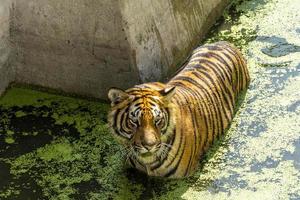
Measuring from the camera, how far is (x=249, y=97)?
503 cm

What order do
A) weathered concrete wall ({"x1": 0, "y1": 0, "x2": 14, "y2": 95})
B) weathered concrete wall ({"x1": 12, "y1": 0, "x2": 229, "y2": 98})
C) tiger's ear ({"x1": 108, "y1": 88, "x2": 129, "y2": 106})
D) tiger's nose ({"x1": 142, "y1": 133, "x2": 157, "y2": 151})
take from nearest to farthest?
tiger's nose ({"x1": 142, "y1": 133, "x2": 157, "y2": 151})
tiger's ear ({"x1": 108, "y1": 88, "x2": 129, "y2": 106})
weathered concrete wall ({"x1": 12, "y1": 0, "x2": 229, "y2": 98})
weathered concrete wall ({"x1": 0, "y1": 0, "x2": 14, "y2": 95})

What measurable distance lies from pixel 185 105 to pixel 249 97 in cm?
83

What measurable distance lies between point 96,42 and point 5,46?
0.74 m

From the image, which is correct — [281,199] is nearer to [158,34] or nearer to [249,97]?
[249,97]

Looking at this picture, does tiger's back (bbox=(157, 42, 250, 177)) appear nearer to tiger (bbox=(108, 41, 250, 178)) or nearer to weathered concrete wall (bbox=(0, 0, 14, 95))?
tiger (bbox=(108, 41, 250, 178))

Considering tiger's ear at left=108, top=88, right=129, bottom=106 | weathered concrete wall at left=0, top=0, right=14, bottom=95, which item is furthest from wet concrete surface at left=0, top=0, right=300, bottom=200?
tiger's ear at left=108, top=88, right=129, bottom=106

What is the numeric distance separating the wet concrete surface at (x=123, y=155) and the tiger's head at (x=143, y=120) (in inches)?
12.3

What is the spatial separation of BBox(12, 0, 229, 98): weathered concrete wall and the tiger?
0.36m

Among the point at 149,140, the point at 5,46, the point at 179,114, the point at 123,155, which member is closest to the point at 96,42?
the point at 5,46

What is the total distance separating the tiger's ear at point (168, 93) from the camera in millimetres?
4121

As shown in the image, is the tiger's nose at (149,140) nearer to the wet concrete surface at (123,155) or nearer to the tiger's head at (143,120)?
the tiger's head at (143,120)

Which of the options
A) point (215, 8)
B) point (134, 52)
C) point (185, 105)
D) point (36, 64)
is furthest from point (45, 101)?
point (215, 8)

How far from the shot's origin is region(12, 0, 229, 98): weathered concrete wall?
189 inches

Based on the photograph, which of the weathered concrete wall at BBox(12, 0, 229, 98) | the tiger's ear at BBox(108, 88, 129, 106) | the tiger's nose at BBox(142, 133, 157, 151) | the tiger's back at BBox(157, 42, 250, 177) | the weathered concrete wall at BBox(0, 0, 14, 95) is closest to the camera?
the tiger's nose at BBox(142, 133, 157, 151)
